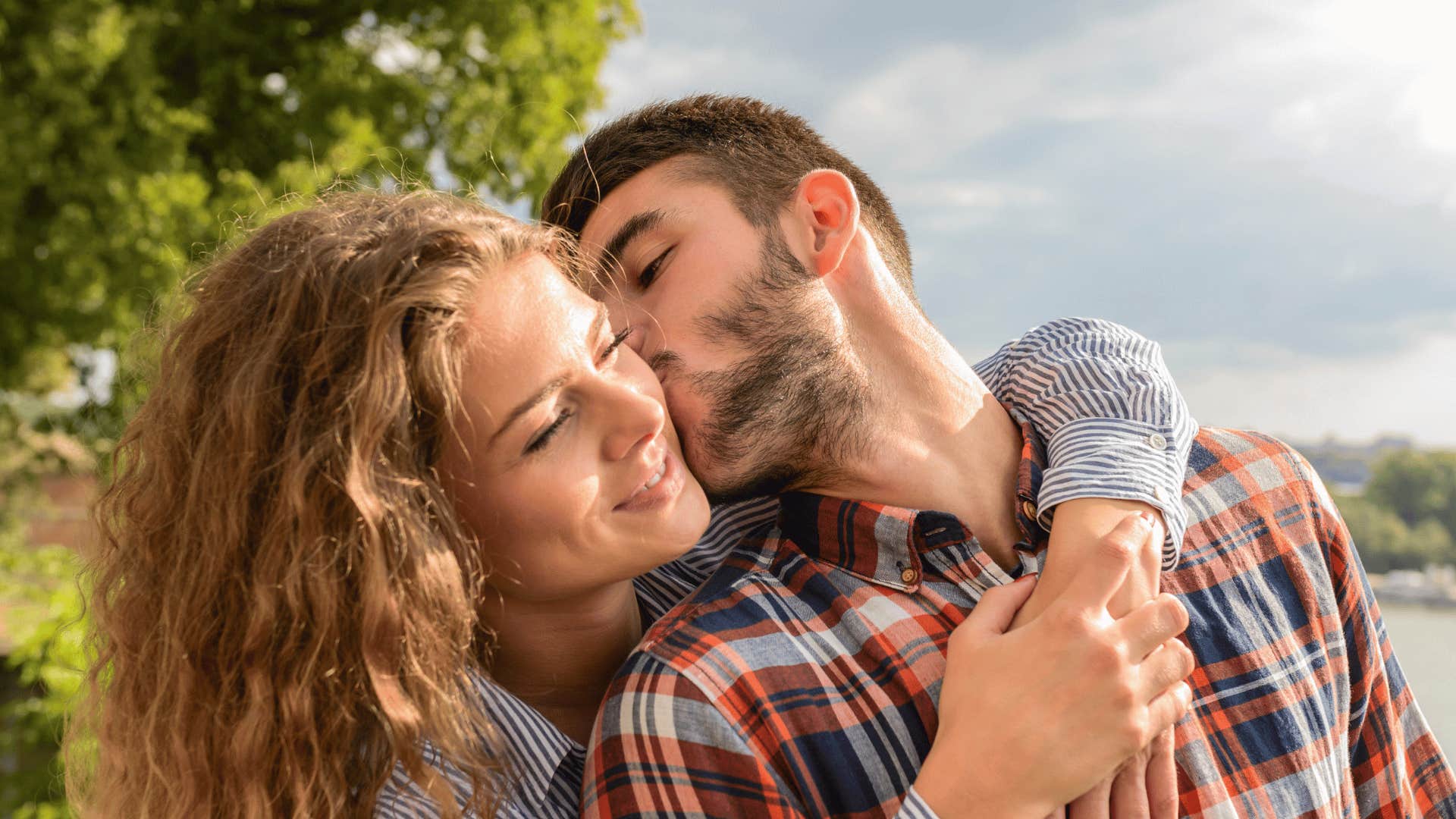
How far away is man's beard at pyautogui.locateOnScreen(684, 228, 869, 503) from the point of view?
218 centimetres

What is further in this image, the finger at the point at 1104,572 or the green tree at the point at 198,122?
the green tree at the point at 198,122

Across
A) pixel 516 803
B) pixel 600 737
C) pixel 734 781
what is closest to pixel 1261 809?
pixel 734 781

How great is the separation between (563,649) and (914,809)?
→ 33.3 inches

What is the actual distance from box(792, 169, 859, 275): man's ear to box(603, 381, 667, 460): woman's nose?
590 millimetres

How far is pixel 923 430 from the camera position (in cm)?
231

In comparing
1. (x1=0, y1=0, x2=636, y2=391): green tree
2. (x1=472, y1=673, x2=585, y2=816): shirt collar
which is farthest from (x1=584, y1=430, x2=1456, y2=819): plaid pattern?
(x1=0, y1=0, x2=636, y2=391): green tree

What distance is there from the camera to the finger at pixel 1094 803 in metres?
1.72

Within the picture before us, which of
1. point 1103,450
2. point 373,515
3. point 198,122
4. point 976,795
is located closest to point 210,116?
point 198,122

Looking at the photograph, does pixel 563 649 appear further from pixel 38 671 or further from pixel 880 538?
pixel 38 671

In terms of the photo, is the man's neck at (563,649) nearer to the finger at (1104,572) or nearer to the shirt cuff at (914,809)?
the shirt cuff at (914,809)

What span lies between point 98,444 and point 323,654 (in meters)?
9.53

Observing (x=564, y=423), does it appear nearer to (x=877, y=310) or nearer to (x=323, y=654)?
(x=323, y=654)

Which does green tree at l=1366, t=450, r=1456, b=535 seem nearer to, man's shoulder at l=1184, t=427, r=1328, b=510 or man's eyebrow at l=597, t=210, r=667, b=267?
man's shoulder at l=1184, t=427, r=1328, b=510

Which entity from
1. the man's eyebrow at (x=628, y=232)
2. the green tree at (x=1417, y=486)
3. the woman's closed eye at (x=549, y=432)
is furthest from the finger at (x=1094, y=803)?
the green tree at (x=1417, y=486)
